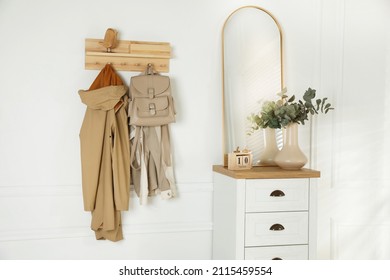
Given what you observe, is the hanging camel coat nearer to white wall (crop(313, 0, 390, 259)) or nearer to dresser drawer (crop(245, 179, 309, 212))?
dresser drawer (crop(245, 179, 309, 212))

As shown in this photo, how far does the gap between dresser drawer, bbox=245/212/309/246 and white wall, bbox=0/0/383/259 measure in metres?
0.50

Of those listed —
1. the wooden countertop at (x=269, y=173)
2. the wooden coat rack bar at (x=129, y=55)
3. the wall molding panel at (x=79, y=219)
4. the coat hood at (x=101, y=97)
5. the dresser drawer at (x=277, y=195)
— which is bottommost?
the wall molding panel at (x=79, y=219)

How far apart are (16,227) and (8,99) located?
2.59 feet

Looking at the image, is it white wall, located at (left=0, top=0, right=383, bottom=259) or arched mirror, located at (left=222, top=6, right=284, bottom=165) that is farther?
arched mirror, located at (left=222, top=6, right=284, bottom=165)

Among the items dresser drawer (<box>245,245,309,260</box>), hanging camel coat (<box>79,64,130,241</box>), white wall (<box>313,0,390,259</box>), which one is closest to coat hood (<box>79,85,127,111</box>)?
hanging camel coat (<box>79,64,130,241</box>)

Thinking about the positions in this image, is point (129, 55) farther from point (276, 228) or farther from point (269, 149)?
point (276, 228)

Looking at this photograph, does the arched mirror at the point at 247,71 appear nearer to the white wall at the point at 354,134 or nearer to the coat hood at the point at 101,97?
the white wall at the point at 354,134

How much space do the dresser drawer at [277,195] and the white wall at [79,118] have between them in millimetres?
496

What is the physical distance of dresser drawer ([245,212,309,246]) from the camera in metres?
2.55

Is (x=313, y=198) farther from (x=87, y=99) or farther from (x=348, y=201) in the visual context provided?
(x=87, y=99)

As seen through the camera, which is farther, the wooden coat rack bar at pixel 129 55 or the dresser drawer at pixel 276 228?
the wooden coat rack bar at pixel 129 55

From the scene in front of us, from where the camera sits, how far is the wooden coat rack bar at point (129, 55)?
9.09ft

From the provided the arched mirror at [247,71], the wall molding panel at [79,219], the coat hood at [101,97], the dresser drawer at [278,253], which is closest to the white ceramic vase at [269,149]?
the arched mirror at [247,71]

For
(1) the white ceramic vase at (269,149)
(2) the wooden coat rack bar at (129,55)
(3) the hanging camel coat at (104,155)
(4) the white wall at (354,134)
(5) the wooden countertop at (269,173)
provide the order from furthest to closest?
(4) the white wall at (354,134)
(1) the white ceramic vase at (269,149)
(2) the wooden coat rack bar at (129,55)
(3) the hanging camel coat at (104,155)
(5) the wooden countertop at (269,173)
